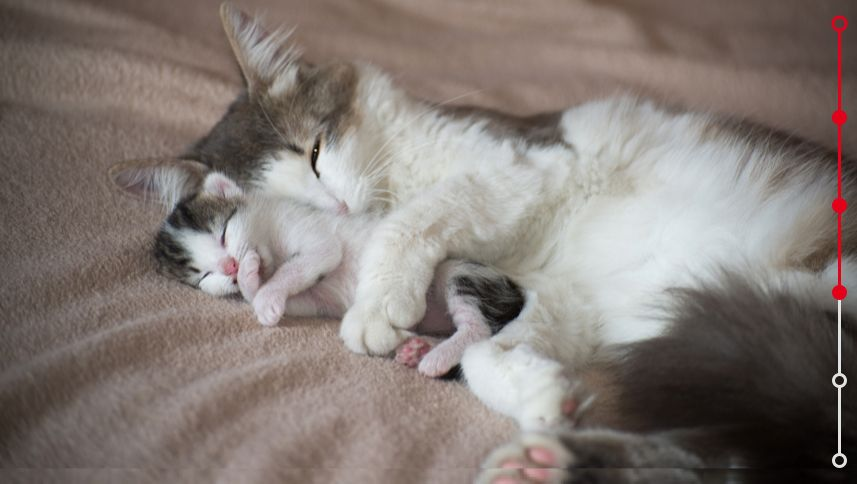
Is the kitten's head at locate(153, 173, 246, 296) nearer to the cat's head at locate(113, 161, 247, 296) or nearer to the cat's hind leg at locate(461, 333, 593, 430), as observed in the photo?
the cat's head at locate(113, 161, 247, 296)

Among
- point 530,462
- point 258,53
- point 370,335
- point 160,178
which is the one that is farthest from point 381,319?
point 258,53

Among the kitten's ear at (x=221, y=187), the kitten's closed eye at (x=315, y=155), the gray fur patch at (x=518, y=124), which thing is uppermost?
the gray fur patch at (x=518, y=124)

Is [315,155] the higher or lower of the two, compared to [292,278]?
higher

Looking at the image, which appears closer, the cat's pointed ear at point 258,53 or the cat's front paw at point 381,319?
the cat's front paw at point 381,319

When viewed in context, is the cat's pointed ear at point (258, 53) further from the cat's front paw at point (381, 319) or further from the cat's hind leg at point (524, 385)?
the cat's hind leg at point (524, 385)

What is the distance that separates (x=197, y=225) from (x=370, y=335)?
1.64 ft

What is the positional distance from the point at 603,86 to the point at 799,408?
50.4 inches

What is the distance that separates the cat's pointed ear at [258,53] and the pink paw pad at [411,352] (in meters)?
0.75

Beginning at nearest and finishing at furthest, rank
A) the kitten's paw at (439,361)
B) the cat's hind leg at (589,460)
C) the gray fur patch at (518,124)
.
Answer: the cat's hind leg at (589,460) → the kitten's paw at (439,361) → the gray fur patch at (518,124)

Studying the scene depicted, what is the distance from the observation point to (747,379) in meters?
0.90

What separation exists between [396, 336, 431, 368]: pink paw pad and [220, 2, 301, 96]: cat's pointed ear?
75 centimetres

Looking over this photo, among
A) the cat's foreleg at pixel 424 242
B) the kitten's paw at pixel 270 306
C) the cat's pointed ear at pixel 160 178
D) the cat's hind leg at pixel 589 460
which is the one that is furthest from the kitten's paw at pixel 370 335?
the cat's pointed ear at pixel 160 178

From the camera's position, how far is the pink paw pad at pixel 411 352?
1173mm

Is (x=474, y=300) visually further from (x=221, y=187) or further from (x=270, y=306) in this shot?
(x=221, y=187)
